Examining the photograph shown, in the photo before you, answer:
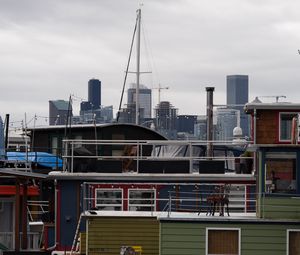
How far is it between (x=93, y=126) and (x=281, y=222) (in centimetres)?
1609

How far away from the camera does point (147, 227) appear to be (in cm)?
2745

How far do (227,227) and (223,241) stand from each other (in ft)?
1.39

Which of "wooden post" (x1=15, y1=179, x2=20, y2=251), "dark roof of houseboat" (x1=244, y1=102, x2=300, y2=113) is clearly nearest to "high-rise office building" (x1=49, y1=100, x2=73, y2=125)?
"wooden post" (x1=15, y1=179, x2=20, y2=251)

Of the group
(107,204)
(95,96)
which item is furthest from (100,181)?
(95,96)

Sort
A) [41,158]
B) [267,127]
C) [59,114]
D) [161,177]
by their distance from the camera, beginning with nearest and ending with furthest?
[267,127] < [161,177] < [41,158] < [59,114]

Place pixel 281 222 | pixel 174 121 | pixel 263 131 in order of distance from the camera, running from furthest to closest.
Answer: pixel 174 121
pixel 263 131
pixel 281 222

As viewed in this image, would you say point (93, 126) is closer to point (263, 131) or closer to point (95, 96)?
point (263, 131)

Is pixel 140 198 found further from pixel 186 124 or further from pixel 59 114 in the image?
pixel 186 124

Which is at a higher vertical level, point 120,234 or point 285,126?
point 285,126

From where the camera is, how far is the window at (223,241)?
82.1 ft

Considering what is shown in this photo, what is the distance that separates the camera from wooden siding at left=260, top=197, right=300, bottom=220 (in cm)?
2492

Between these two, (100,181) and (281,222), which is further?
(100,181)

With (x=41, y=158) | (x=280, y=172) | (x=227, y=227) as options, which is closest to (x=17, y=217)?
(x=41, y=158)

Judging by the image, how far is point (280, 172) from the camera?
25.3 metres
